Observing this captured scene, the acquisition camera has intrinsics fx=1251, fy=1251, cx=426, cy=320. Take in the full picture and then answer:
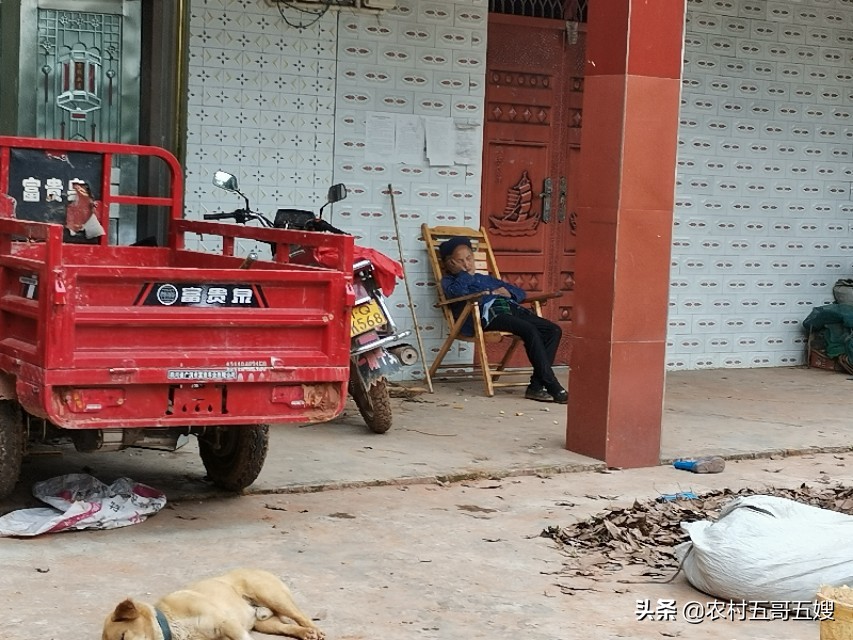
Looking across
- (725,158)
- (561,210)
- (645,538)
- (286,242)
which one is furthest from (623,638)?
(725,158)

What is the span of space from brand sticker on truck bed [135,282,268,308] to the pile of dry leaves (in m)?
1.76

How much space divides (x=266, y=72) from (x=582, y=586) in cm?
525

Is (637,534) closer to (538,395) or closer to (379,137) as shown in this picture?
(538,395)

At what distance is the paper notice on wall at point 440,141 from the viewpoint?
979 centimetres

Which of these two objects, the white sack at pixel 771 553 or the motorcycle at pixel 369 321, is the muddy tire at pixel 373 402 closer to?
the motorcycle at pixel 369 321

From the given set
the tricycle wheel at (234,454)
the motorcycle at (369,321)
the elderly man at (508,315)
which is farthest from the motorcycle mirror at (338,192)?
the elderly man at (508,315)

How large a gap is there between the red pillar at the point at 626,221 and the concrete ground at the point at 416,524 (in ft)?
1.21

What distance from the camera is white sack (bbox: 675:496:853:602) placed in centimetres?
475

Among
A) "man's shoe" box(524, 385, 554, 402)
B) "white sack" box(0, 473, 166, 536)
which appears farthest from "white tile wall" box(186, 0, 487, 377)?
"white sack" box(0, 473, 166, 536)

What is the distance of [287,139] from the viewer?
923 cm

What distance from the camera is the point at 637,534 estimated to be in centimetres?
576

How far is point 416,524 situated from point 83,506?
1526 millimetres

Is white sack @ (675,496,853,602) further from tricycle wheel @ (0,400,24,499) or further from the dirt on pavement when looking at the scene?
tricycle wheel @ (0,400,24,499)

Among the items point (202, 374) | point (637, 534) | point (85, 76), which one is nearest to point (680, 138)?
point (85, 76)
